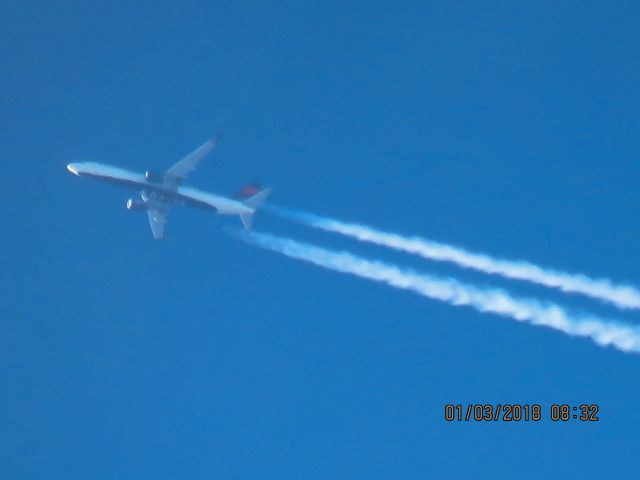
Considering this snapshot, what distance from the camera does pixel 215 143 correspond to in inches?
3211

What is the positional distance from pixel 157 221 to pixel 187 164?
20.5ft

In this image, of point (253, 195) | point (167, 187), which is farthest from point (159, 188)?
point (253, 195)

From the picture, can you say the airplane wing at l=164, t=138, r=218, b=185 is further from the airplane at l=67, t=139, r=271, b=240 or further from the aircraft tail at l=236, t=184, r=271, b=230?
the aircraft tail at l=236, t=184, r=271, b=230

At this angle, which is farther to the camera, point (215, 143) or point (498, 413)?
point (215, 143)

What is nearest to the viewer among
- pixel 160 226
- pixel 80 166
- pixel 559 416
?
pixel 559 416

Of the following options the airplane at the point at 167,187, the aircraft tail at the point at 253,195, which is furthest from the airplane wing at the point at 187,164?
the aircraft tail at the point at 253,195

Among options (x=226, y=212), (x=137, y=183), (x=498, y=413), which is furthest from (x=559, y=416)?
(x=137, y=183)

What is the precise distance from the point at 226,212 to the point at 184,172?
4.89 metres

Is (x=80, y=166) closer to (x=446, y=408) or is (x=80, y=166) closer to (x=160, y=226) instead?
(x=160, y=226)

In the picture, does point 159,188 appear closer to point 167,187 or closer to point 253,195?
point 167,187

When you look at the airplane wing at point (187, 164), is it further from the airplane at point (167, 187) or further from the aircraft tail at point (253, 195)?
the aircraft tail at point (253, 195)

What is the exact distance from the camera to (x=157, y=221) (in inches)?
3314

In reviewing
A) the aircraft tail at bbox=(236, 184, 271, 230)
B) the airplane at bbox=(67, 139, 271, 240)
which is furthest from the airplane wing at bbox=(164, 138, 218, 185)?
the aircraft tail at bbox=(236, 184, 271, 230)

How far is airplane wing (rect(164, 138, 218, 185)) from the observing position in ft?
265
